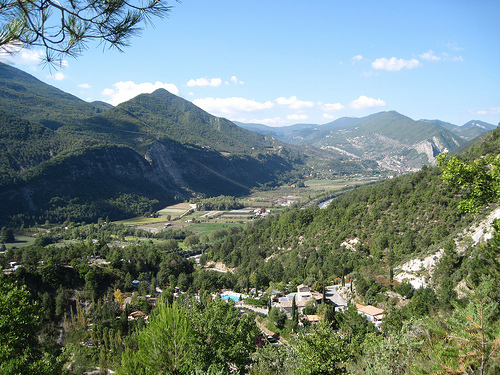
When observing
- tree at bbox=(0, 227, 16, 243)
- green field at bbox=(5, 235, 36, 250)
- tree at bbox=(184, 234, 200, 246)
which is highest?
tree at bbox=(0, 227, 16, 243)

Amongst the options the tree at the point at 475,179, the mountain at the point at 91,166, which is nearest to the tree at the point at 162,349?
the tree at the point at 475,179

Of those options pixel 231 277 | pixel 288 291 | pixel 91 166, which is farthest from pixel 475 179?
pixel 91 166

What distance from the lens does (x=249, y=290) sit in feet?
145

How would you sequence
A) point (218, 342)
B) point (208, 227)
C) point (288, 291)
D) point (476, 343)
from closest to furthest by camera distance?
1. point (476, 343)
2. point (218, 342)
3. point (288, 291)
4. point (208, 227)

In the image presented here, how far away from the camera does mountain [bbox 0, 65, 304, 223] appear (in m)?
90.8

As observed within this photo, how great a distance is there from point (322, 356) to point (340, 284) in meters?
31.7

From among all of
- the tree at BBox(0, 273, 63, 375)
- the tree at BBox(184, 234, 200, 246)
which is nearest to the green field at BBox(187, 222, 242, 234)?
the tree at BBox(184, 234, 200, 246)

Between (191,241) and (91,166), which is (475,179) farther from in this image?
(91,166)

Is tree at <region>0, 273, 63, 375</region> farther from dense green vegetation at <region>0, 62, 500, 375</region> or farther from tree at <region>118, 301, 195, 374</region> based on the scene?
tree at <region>118, 301, 195, 374</region>

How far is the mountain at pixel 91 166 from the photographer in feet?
298

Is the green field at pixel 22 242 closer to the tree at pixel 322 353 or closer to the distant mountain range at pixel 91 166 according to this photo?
the distant mountain range at pixel 91 166

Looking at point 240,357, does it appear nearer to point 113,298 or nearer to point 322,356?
point 322,356

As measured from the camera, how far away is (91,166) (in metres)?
116

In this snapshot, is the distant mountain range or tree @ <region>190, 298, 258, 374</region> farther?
the distant mountain range
